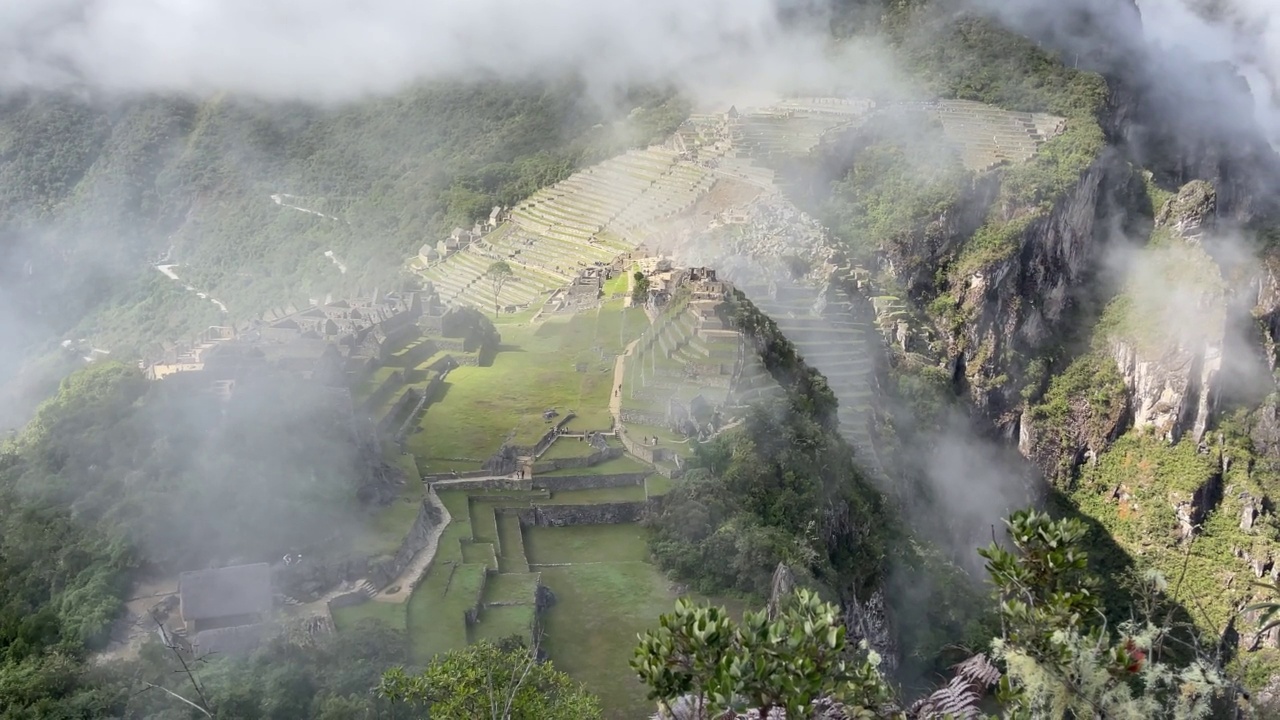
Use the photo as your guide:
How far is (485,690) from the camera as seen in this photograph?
41.8ft

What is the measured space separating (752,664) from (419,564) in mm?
12594

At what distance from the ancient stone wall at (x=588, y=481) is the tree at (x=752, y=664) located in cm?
1482

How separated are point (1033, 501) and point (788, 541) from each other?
29285mm

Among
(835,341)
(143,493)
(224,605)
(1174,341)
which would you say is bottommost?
(1174,341)

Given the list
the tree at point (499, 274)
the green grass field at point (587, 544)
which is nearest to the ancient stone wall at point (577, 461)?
the green grass field at point (587, 544)

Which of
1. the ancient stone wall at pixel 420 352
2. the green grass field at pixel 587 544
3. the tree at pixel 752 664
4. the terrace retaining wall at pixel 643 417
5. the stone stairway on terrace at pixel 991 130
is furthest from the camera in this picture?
the stone stairway on terrace at pixel 991 130

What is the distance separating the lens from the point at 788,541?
2119cm

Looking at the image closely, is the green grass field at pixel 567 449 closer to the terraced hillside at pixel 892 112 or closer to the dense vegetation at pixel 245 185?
the dense vegetation at pixel 245 185

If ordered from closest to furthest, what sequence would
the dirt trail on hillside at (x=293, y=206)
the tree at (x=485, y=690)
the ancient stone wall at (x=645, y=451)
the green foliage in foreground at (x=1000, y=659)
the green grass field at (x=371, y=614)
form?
the green foliage in foreground at (x=1000, y=659), the tree at (x=485, y=690), the green grass field at (x=371, y=614), the ancient stone wall at (x=645, y=451), the dirt trail on hillside at (x=293, y=206)

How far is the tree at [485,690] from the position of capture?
12.5 metres

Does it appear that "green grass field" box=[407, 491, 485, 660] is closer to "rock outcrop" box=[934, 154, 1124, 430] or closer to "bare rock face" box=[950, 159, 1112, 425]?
"rock outcrop" box=[934, 154, 1124, 430]

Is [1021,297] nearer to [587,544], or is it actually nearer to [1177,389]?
[1177,389]

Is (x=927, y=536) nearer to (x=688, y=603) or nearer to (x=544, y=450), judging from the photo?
(x=544, y=450)

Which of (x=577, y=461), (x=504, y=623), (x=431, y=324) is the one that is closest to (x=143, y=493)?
(x=504, y=623)
